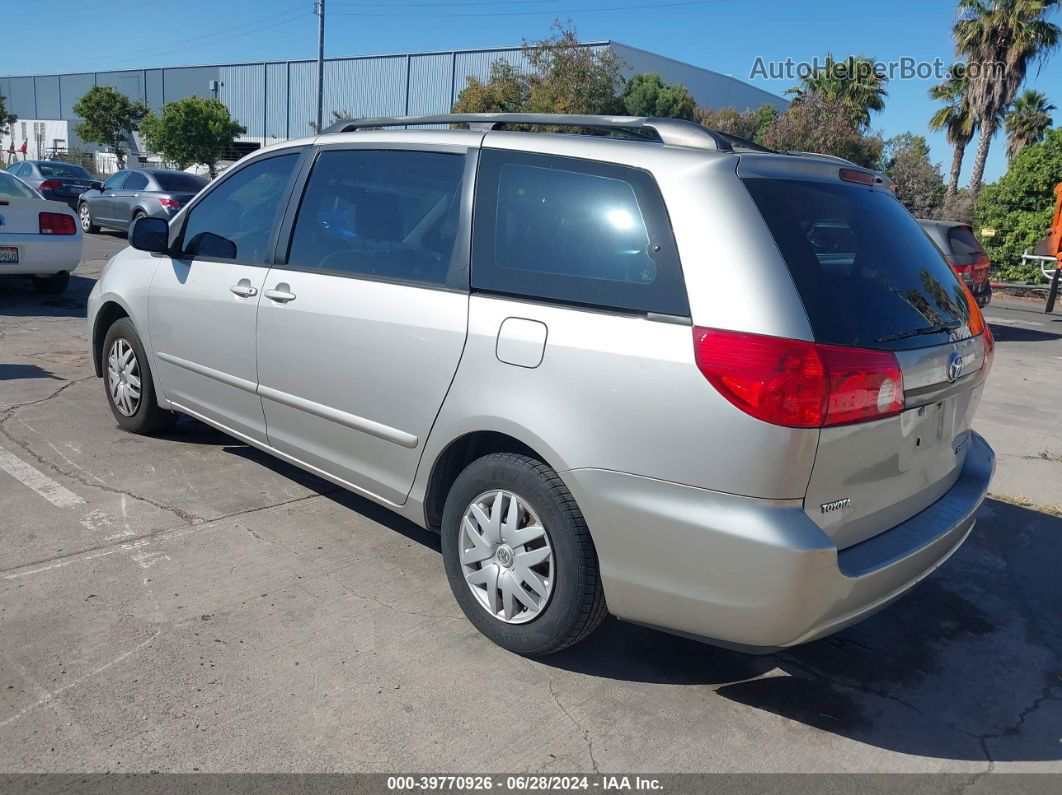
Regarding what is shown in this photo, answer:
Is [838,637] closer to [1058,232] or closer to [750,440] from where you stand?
[750,440]

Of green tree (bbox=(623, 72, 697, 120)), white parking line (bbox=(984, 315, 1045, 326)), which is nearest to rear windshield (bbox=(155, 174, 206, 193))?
white parking line (bbox=(984, 315, 1045, 326))

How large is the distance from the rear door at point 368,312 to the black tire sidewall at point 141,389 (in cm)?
135

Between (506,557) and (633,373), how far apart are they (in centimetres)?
88

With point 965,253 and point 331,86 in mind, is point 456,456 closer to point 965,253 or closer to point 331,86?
point 965,253

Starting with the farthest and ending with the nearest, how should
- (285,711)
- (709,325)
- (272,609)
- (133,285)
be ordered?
(133,285)
(272,609)
(285,711)
(709,325)

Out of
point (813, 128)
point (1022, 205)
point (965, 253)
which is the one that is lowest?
point (965, 253)

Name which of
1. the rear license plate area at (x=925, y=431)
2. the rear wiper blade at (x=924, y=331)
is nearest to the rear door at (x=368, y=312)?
the rear wiper blade at (x=924, y=331)

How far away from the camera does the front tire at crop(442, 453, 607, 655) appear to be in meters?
2.92

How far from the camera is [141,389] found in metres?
5.20

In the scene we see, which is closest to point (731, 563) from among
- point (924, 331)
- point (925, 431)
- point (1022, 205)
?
point (925, 431)

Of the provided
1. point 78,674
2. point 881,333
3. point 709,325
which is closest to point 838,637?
point 881,333

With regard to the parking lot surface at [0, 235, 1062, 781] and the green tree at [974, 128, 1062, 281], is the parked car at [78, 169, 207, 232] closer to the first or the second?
the parking lot surface at [0, 235, 1062, 781]

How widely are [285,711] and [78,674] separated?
743 mm

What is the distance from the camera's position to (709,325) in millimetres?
2619
